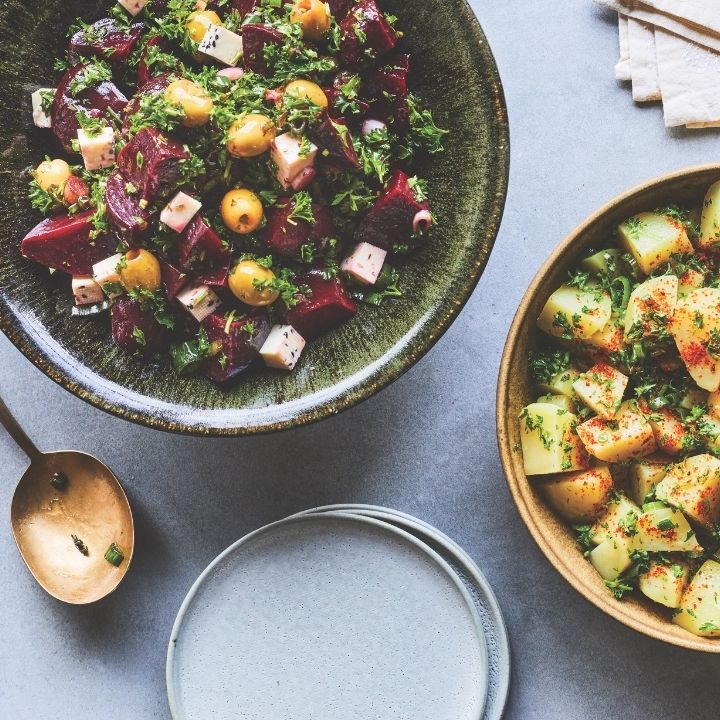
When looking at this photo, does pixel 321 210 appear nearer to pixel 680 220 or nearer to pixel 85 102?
pixel 85 102

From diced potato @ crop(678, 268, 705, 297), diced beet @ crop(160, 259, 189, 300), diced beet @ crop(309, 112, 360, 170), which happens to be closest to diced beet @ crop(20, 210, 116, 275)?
diced beet @ crop(160, 259, 189, 300)

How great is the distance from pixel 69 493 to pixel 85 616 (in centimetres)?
32

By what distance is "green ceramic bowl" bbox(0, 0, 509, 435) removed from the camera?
5.35ft

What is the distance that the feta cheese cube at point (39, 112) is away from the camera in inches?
67.1

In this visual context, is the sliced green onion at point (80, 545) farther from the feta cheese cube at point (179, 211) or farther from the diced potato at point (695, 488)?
the diced potato at point (695, 488)

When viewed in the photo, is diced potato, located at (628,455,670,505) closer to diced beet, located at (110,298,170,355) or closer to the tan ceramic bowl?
the tan ceramic bowl

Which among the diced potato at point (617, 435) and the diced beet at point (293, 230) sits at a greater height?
the diced beet at point (293, 230)

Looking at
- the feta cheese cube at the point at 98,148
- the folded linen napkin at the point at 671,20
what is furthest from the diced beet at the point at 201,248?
the folded linen napkin at the point at 671,20

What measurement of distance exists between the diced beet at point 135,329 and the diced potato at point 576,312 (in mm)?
815

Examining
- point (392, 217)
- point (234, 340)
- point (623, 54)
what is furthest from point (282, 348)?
point (623, 54)

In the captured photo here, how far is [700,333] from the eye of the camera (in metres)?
1.62

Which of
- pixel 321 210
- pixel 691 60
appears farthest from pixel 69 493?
pixel 691 60

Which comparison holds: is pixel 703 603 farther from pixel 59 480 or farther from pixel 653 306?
pixel 59 480

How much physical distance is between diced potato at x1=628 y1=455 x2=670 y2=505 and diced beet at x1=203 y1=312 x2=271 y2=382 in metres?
0.84
